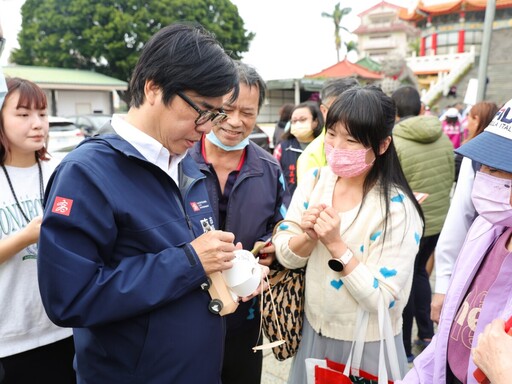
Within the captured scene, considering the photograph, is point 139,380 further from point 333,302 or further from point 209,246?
point 333,302

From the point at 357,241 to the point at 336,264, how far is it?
6.6 inches

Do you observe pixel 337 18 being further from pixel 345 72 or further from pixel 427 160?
pixel 427 160

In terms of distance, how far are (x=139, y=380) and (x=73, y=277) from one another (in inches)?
17.2

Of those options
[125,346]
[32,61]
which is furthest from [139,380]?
[32,61]

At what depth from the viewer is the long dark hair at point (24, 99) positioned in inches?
76.4

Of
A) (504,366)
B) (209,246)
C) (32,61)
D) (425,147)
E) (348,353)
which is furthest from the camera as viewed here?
(32,61)

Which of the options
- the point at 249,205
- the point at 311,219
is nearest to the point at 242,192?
the point at 249,205

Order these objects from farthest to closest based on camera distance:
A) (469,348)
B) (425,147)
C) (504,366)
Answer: (425,147) < (469,348) < (504,366)

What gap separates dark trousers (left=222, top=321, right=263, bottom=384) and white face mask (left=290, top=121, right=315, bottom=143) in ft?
8.07

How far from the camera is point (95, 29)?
28.0 m

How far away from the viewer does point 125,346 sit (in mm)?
1400

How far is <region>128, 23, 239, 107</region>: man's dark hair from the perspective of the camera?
4.55 feet

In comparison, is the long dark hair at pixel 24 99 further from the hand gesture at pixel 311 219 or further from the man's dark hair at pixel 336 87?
the man's dark hair at pixel 336 87

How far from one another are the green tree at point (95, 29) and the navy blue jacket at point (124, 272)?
27.6 meters
